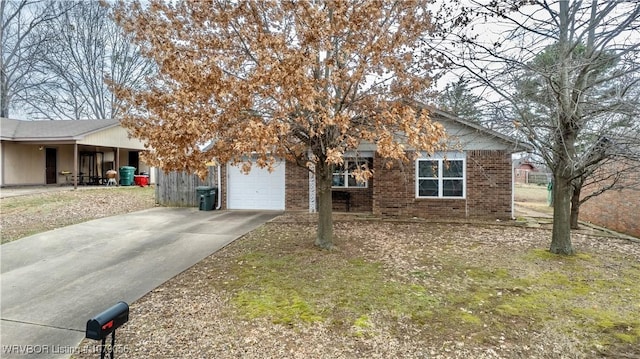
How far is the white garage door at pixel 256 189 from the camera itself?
1311 centimetres

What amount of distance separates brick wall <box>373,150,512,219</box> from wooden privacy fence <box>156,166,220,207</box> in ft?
22.3

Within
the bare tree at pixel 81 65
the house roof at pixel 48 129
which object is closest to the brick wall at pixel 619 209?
the house roof at pixel 48 129

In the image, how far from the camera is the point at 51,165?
66.3 ft

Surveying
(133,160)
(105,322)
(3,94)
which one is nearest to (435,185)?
(105,322)

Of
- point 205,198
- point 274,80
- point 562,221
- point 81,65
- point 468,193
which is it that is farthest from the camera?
point 81,65

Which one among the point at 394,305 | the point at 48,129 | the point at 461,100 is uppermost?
the point at 48,129

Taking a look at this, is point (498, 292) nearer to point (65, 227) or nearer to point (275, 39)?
point (275, 39)

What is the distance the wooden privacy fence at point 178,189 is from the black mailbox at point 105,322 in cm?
1117

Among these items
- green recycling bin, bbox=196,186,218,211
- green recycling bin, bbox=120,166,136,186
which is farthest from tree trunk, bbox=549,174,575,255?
green recycling bin, bbox=120,166,136,186

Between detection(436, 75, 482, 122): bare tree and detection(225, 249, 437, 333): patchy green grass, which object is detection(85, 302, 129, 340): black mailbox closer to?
detection(225, 249, 437, 333): patchy green grass

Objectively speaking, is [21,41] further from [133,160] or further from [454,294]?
[454,294]

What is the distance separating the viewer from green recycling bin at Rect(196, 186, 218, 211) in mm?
12734

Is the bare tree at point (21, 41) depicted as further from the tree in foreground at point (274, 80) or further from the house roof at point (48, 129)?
the tree in foreground at point (274, 80)

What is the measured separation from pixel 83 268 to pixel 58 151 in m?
18.7
